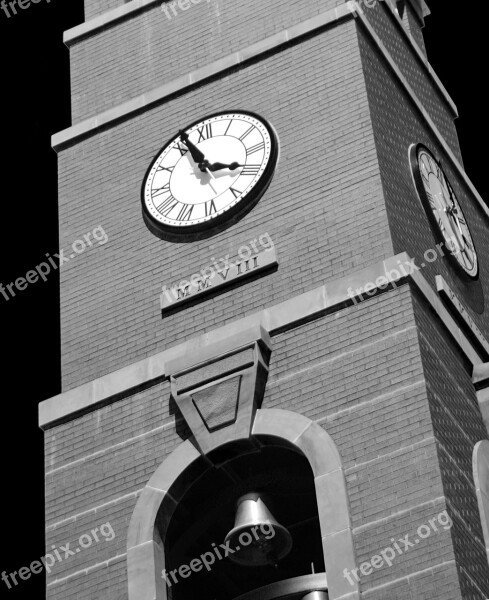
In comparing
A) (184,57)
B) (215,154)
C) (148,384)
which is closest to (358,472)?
(148,384)

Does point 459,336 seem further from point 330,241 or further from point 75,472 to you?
point 75,472

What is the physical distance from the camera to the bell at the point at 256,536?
2433 centimetres

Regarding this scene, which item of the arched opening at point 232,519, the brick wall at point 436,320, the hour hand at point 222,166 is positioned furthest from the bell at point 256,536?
the hour hand at point 222,166

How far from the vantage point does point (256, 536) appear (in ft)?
80.2

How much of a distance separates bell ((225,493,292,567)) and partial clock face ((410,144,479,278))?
4.98 m

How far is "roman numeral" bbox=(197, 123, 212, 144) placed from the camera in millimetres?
27856

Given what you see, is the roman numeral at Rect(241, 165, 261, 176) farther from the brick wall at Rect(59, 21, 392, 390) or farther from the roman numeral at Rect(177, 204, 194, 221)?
the roman numeral at Rect(177, 204, 194, 221)

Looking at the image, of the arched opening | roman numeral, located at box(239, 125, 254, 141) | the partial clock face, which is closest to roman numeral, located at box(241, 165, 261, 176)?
roman numeral, located at box(239, 125, 254, 141)

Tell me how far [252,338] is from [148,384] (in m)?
1.50

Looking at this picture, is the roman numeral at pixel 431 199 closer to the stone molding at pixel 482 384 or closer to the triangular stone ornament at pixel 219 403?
the stone molding at pixel 482 384

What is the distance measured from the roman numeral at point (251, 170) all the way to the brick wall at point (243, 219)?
0.31 m

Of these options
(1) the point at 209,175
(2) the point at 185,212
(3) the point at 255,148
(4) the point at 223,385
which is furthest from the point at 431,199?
(4) the point at 223,385

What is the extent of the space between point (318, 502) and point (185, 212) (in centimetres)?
511

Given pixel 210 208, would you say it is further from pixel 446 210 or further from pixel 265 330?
pixel 446 210
